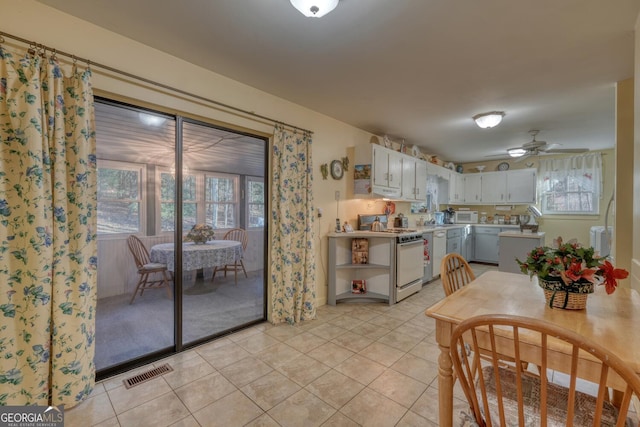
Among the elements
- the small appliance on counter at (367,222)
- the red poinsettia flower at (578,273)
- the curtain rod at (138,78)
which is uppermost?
the curtain rod at (138,78)

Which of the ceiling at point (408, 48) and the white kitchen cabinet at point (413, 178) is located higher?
the ceiling at point (408, 48)

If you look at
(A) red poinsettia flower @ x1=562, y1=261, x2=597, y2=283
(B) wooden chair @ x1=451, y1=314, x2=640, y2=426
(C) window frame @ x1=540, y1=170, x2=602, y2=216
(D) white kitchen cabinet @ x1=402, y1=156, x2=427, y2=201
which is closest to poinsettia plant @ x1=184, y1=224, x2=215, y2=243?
(B) wooden chair @ x1=451, y1=314, x2=640, y2=426

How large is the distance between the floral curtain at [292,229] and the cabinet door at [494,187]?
206 inches

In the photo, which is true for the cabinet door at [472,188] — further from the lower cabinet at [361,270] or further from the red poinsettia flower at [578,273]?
the red poinsettia flower at [578,273]

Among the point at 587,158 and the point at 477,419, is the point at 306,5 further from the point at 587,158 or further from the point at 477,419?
the point at 587,158

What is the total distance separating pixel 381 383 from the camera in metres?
2.01

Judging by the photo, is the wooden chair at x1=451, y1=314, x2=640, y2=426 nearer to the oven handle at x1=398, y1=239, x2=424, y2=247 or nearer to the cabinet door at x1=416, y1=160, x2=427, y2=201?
the oven handle at x1=398, y1=239, x2=424, y2=247

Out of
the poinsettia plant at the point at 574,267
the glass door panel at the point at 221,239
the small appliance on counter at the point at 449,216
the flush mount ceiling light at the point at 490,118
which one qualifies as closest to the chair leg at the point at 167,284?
the glass door panel at the point at 221,239

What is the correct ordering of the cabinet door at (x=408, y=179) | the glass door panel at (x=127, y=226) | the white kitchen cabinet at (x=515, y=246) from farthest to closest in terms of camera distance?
the cabinet door at (x=408, y=179) < the white kitchen cabinet at (x=515, y=246) < the glass door panel at (x=127, y=226)

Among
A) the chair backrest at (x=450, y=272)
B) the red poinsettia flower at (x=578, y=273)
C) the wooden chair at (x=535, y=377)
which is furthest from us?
the chair backrest at (x=450, y=272)

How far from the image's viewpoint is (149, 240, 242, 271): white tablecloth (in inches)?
100

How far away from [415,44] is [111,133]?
249 centimetres

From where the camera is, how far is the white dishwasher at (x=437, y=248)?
4742 millimetres

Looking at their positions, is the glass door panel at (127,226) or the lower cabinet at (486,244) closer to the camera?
the glass door panel at (127,226)
